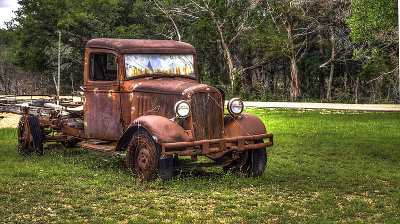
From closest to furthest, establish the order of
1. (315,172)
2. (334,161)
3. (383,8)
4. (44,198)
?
(44,198), (315,172), (334,161), (383,8)

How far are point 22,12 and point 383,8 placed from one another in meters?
28.8

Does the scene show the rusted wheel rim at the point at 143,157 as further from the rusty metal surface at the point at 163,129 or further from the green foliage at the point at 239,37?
the green foliage at the point at 239,37

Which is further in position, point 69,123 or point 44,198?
point 69,123

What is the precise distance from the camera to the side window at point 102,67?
927 cm

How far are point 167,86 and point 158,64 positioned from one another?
97 cm

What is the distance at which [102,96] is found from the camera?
8.95 m

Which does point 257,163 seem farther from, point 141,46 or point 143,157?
point 141,46

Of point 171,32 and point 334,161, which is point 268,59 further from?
point 334,161

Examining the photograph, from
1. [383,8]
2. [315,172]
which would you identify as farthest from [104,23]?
[315,172]

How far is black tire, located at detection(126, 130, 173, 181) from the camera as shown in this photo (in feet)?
23.7

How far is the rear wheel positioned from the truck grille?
421 centimetres

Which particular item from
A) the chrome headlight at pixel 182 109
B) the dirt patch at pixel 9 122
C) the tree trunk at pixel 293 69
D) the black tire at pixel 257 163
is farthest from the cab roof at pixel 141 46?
the tree trunk at pixel 293 69

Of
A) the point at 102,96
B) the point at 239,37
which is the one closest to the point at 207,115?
the point at 102,96

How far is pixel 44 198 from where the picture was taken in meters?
6.45
